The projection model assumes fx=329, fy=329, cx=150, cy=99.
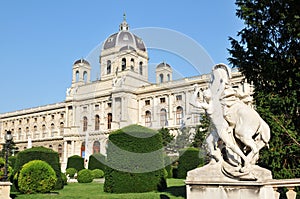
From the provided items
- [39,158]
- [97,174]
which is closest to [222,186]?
[39,158]

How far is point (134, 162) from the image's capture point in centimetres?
1136

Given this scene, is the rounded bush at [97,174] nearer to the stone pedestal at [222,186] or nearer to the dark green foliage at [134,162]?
the dark green foliage at [134,162]

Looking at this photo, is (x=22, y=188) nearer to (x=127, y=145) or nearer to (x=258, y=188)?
(x=127, y=145)

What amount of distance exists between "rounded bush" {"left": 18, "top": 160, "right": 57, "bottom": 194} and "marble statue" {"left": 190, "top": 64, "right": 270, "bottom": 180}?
8325mm

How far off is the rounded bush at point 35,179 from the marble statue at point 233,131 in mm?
8325

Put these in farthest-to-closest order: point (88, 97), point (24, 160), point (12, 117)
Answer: point (12, 117)
point (88, 97)
point (24, 160)

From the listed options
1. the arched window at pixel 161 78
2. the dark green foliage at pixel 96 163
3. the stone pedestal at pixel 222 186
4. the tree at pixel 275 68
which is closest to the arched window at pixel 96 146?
the arched window at pixel 161 78

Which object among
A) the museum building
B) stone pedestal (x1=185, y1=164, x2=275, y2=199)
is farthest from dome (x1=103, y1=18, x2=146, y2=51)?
stone pedestal (x1=185, y1=164, x2=275, y2=199)

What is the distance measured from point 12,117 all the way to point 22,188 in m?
57.6

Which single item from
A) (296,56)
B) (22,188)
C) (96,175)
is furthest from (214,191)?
(96,175)

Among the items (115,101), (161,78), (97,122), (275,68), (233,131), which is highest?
(161,78)

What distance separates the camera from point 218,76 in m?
5.55

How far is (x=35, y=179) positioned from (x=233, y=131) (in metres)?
8.82

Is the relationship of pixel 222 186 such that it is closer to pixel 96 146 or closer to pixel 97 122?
pixel 96 146
